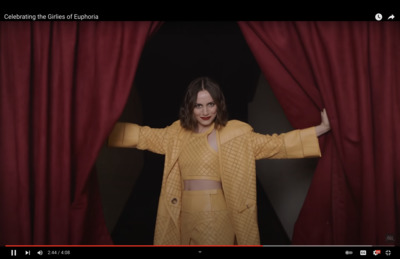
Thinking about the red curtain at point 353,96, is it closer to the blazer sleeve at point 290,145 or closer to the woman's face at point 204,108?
the blazer sleeve at point 290,145

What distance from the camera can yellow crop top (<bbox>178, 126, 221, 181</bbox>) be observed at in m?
2.25

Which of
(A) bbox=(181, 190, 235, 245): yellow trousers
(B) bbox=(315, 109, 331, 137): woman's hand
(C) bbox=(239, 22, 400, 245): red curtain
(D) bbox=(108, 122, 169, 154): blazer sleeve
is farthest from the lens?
(D) bbox=(108, 122, 169, 154): blazer sleeve

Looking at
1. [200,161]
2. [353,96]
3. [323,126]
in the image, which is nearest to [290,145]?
[323,126]

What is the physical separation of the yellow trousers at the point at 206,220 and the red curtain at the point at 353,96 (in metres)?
0.63

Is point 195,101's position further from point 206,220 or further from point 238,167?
point 206,220

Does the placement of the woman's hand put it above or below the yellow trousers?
above

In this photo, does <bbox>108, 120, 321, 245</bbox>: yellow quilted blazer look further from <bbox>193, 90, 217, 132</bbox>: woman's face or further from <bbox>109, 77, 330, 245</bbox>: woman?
<bbox>193, 90, 217, 132</bbox>: woman's face

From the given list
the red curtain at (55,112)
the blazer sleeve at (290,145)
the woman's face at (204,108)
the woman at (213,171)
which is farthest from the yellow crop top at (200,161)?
the red curtain at (55,112)

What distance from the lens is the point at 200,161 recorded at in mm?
2262

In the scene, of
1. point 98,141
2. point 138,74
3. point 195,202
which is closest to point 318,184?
point 195,202

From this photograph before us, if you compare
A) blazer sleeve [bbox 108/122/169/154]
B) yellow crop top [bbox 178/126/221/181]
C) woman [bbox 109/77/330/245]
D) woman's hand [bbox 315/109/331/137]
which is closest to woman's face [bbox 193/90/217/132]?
woman [bbox 109/77/330/245]

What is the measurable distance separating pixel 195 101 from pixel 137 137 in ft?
1.50

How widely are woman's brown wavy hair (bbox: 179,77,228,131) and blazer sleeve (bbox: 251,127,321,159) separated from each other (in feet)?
0.78
